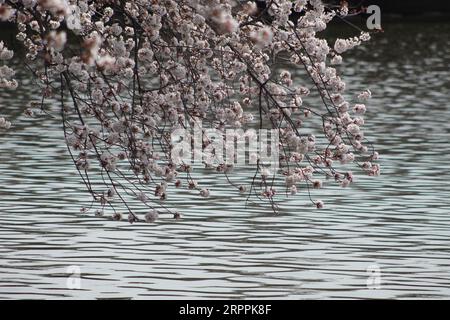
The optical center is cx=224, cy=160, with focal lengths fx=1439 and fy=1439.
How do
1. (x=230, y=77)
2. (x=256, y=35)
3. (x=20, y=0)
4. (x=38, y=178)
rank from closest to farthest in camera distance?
(x=256, y=35)
(x=20, y=0)
(x=230, y=77)
(x=38, y=178)

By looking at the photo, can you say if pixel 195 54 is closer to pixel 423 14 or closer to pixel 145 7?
pixel 145 7

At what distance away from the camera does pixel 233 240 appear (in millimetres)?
17750

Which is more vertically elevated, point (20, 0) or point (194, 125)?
point (20, 0)

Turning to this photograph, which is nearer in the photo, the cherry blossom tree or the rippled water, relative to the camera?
the cherry blossom tree

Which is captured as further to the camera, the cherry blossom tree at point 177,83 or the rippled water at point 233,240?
the rippled water at point 233,240

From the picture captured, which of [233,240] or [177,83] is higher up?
[177,83]

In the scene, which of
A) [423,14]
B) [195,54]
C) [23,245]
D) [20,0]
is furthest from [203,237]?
[423,14]

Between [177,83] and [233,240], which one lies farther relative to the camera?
[233,240]

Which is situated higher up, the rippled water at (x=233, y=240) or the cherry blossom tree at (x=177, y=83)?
the cherry blossom tree at (x=177, y=83)

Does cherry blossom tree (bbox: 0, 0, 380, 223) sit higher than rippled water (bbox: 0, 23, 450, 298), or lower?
higher

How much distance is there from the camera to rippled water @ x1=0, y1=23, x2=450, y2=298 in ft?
48.6

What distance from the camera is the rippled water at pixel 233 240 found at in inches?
584

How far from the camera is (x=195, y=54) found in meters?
14.9

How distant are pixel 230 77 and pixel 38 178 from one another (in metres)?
8.65
